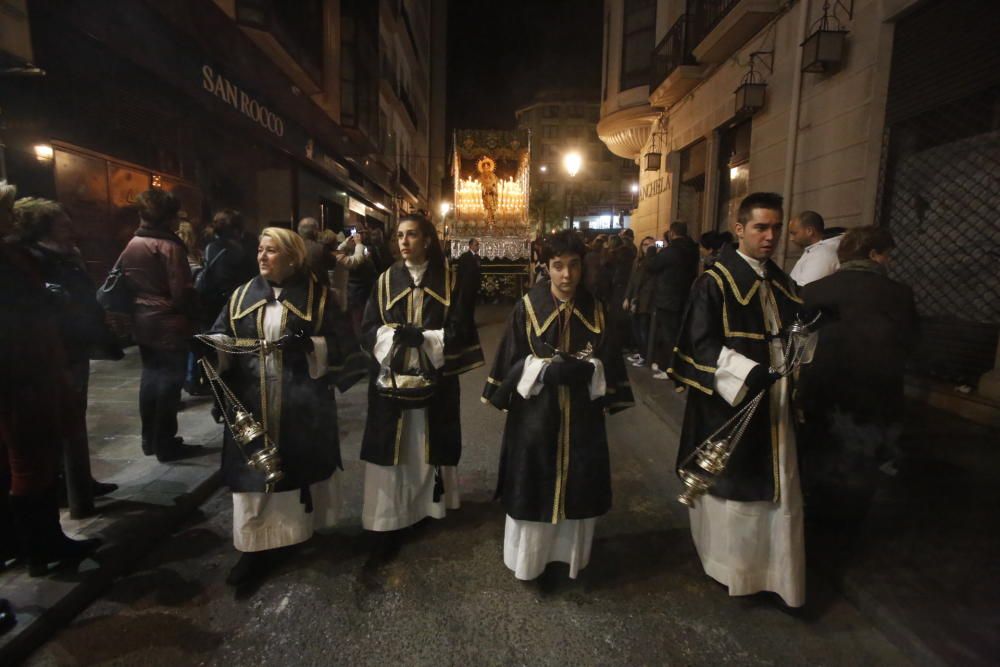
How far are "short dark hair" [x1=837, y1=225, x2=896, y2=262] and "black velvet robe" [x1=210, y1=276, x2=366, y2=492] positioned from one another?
Result: 10.4 feet

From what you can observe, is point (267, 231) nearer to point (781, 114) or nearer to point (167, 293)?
point (167, 293)

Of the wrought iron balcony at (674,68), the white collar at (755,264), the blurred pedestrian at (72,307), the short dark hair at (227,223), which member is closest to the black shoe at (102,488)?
the blurred pedestrian at (72,307)

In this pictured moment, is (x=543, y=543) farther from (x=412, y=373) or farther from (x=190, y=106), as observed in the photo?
(x=190, y=106)

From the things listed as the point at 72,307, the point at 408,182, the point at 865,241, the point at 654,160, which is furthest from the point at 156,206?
the point at 408,182

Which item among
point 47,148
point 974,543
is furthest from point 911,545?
point 47,148

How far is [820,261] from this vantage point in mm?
4109

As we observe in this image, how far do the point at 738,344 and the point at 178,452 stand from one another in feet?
14.0

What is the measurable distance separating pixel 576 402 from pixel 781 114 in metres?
7.69

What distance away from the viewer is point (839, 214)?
6.80 meters

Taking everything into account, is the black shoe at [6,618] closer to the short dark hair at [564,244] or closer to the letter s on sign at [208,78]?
the short dark hair at [564,244]

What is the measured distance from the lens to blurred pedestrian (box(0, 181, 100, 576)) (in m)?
2.40

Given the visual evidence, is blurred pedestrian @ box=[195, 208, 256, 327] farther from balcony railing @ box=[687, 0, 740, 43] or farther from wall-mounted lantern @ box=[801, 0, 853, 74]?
balcony railing @ box=[687, 0, 740, 43]

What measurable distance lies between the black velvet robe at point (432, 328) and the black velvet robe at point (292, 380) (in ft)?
0.74

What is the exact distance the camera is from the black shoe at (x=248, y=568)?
2.85 meters
